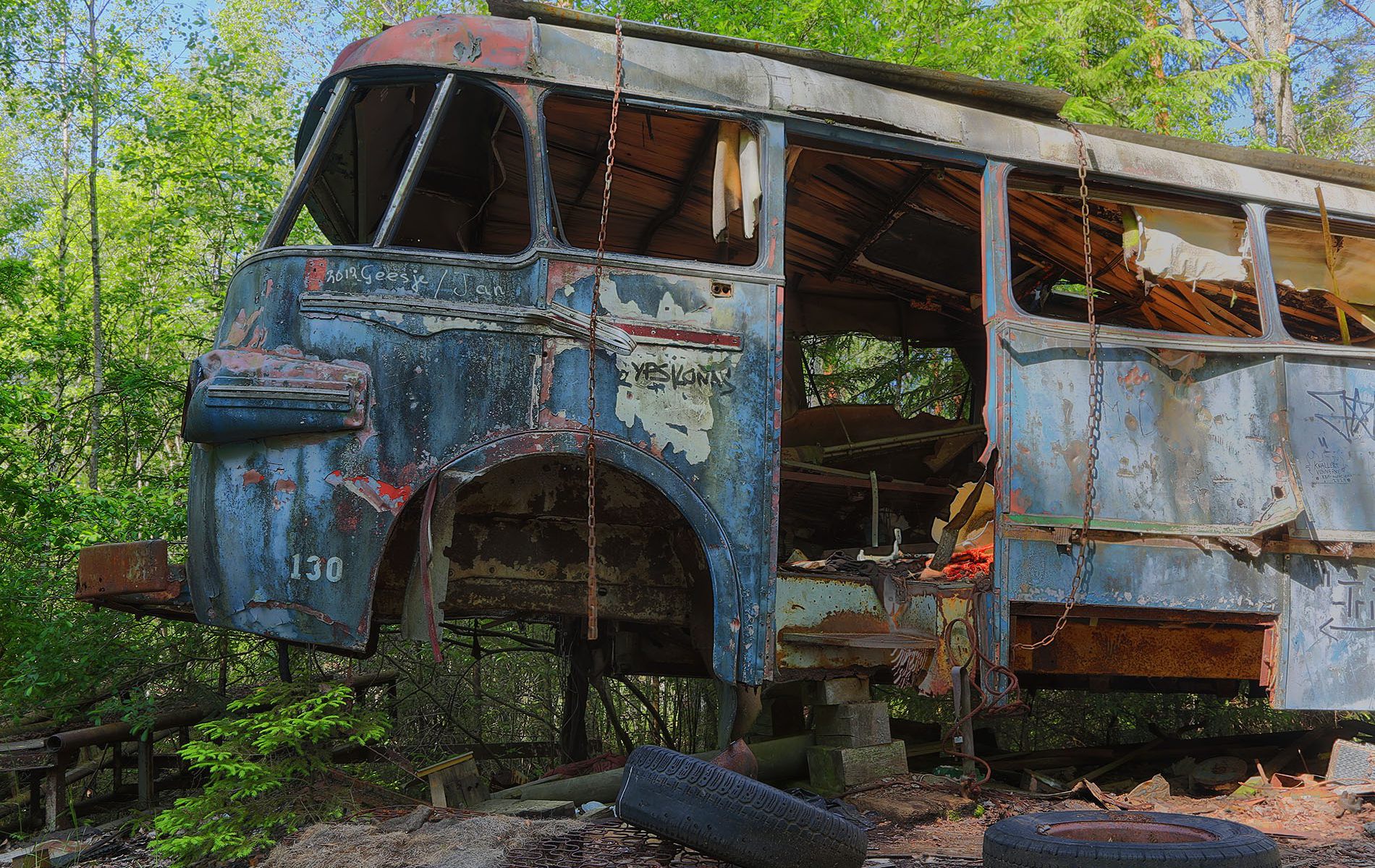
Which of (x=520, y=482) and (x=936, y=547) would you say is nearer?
(x=520, y=482)

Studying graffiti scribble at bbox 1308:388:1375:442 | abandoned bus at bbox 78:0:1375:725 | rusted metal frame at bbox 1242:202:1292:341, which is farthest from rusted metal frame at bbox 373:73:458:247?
graffiti scribble at bbox 1308:388:1375:442

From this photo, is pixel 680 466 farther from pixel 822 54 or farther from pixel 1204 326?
pixel 1204 326

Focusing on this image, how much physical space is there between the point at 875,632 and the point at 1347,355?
2.80 meters

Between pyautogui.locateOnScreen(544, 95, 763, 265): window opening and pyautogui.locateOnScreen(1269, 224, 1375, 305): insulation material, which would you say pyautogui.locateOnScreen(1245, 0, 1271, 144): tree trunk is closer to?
pyautogui.locateOnScreen(1269, 224, 1375, 305): insulation material

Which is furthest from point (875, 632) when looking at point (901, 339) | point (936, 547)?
point (901, 339)

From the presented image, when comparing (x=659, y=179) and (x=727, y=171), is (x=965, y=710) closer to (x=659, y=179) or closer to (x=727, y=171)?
(x=727, y=171)

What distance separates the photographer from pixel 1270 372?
5.12 metres

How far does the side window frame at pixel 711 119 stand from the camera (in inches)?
167

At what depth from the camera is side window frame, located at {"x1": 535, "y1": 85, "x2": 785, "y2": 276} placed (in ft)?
13.9

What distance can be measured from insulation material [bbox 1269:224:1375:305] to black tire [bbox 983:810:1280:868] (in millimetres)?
3172

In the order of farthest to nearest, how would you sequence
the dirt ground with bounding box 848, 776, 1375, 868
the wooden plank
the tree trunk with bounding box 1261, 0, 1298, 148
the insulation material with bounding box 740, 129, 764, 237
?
1. the tree trunk with bounding box 1261, 0, 1298, 148
2. the wooden plank
3. the insulation material with bounding box 740, 129, 764, 237
4. the dirt ground with bounding box 848, 776, 1375, 868

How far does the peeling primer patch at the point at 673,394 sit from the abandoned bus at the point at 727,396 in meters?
0.01

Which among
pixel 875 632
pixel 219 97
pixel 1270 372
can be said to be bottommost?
pixel 875 632

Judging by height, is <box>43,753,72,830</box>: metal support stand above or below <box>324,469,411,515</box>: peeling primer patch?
below
